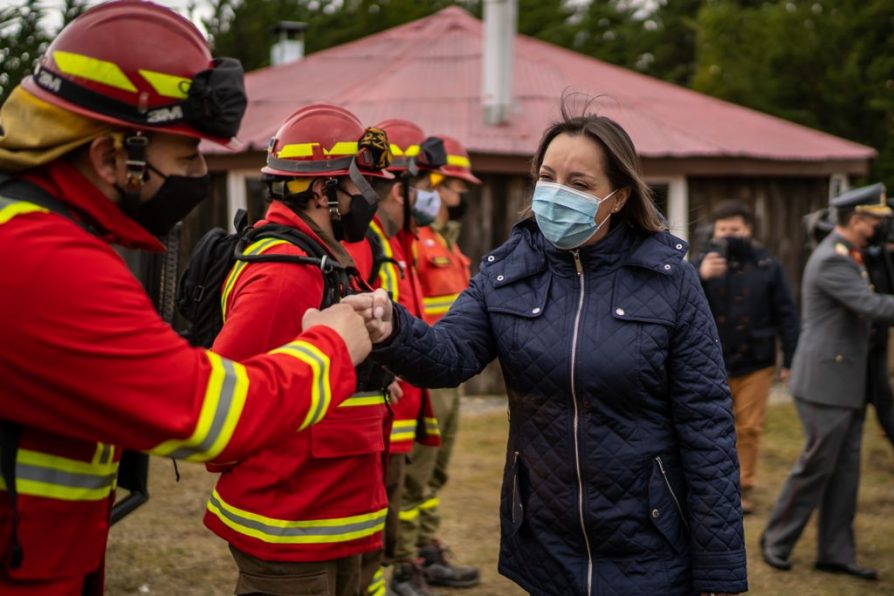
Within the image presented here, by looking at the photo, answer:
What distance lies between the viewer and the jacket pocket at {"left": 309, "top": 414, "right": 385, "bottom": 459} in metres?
3.37

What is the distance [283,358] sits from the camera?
220cm

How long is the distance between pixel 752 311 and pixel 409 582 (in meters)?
3.17

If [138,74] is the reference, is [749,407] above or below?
below

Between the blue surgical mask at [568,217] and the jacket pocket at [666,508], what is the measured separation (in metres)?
0.70

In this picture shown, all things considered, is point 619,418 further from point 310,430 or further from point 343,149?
point 343,149

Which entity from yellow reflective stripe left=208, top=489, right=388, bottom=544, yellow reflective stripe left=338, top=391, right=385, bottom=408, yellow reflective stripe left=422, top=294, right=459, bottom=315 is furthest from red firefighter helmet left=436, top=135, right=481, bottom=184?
yellow reflective stripe left=208, top=489, right=388, bottom=544

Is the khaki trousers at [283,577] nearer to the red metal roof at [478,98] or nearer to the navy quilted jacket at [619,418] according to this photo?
the navy quilted jacket at [619,418]

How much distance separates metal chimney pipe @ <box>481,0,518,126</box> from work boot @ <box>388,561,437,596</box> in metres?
7.15

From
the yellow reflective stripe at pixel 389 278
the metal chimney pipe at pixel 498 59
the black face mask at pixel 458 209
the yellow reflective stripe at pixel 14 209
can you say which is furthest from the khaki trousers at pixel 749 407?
the yellow reflective stripe at pixel 14 209

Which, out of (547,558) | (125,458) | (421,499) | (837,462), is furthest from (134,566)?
(837,462)

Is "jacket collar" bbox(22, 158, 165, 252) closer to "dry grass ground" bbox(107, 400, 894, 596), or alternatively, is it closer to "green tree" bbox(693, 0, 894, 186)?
"dry grass ground" bbox(107, 400, 894, 596)

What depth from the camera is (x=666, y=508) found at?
302cm

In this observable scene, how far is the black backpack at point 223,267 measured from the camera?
3336 mm

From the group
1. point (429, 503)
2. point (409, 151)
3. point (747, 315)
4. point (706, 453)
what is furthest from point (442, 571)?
point (706, 453)
